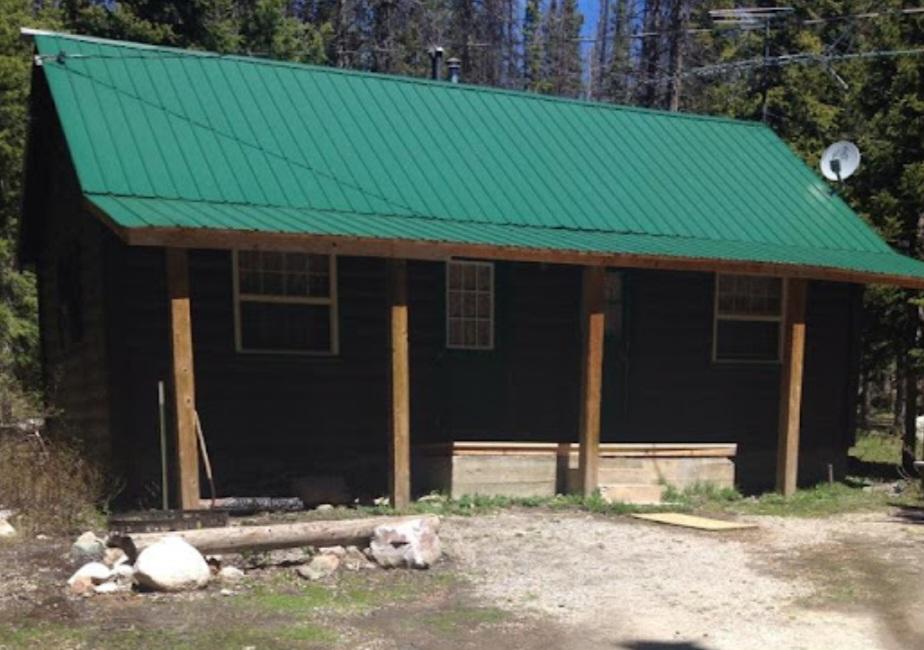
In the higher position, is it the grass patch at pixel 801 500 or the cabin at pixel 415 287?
the cabin at pixel 415 287

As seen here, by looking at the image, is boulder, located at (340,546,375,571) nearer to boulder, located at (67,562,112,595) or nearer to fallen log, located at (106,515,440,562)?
fallen log, located at (106,515,440,562)

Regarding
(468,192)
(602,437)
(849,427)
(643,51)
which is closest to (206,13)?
(468,192)

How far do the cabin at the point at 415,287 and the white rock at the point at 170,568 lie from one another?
6.30 feet

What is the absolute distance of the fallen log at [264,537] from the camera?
7.48 m

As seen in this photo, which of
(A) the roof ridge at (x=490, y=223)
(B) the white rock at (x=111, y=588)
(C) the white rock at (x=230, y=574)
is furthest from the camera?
(A) the roof ridge at (x=490, y=223)

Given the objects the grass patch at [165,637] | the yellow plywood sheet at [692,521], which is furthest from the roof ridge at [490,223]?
the grass patch at [165,637]

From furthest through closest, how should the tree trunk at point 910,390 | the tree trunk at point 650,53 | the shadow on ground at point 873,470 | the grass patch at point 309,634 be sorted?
1. the tree trunk at point 650,53
2. the shadow on ground at point 873,470
3. the tree trunk at point 910,390
4. the grass patch at point 309,634

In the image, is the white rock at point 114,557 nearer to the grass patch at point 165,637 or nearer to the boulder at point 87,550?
the boulder at point 87,550

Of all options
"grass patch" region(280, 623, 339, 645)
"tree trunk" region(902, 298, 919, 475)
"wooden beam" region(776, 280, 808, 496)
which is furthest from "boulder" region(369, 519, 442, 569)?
"tree trunk" region(902, 298, 919, 475)

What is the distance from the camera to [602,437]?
13.4 m

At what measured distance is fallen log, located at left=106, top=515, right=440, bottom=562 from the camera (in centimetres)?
748

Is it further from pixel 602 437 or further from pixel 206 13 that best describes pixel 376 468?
pixel 206 13

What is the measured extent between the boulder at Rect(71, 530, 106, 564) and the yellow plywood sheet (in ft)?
19.4

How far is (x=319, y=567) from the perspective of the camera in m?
7.82
